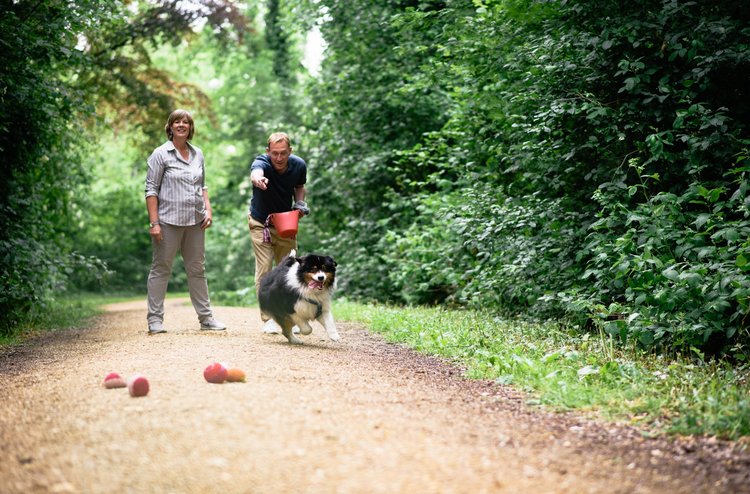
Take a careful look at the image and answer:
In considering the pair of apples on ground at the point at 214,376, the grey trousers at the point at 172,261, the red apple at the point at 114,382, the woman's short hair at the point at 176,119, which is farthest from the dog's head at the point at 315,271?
the red apple at the point at 114,382

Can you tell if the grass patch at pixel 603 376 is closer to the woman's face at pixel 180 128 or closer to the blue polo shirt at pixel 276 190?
the blue polo shirt at pixel 276 190

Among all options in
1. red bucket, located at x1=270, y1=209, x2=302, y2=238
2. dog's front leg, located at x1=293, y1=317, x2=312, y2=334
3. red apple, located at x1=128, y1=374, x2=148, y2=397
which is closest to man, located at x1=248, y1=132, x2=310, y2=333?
red bucket, located at x1=270, y1=209, x2=302, y2=238

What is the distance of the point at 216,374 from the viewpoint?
4.55m

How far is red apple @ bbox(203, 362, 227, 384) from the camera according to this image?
4547 mm

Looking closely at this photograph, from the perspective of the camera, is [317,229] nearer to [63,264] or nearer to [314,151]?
[314,151]

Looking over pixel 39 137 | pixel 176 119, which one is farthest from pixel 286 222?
pixel 39 137

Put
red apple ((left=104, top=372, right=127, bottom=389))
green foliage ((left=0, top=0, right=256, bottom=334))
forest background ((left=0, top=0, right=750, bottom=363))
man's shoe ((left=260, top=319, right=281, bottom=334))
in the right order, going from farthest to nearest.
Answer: green foliage ((left=0, top=0, right=256, bottom=334)) → man's shoe ((left=260, top=319, right=281, bottom=334)) → forest background ((left=0, top=0, right=750, bottom=363)) → red apple ((left=104, top=372, right=127, bottom=389))

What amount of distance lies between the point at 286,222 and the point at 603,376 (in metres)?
3.73

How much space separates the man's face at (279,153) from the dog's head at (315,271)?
1295 mm

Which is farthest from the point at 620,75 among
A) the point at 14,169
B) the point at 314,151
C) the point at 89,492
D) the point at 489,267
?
the point at 314,151

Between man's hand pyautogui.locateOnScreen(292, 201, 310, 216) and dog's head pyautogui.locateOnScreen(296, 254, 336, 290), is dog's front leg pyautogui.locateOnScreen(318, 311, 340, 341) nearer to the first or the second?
dog's head pyautogui.locateOnScreen(296, 254, 336, 290)

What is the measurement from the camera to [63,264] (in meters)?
9.72

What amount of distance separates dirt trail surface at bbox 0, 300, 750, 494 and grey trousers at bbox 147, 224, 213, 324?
2238 millimetres

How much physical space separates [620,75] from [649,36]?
27.3 inches
